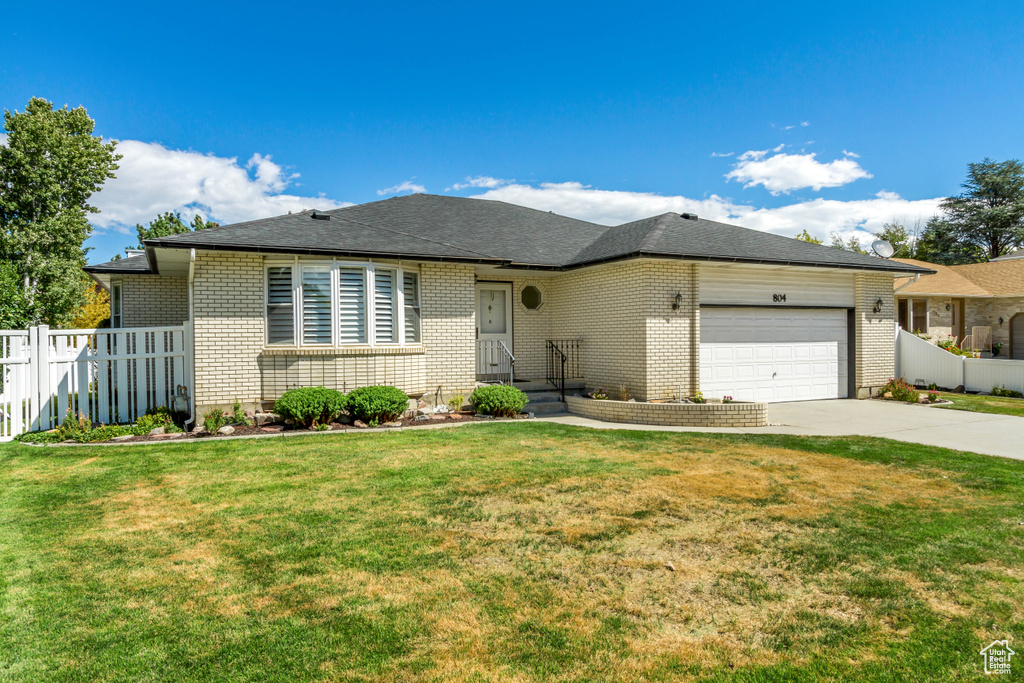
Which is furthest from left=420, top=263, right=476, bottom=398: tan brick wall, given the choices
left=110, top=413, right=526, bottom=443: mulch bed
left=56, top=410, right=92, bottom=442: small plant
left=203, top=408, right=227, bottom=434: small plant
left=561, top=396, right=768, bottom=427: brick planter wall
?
left=56, top=410, right=92, bottom=442: small plant

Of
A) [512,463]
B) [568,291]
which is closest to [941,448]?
[512,463]

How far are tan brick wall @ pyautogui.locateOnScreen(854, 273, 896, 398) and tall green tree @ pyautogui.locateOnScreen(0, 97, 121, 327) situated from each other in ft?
83.6

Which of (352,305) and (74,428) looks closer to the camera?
(74,428)

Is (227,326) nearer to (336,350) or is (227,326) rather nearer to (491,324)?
(336,350)

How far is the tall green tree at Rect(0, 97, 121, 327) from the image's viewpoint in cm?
2097

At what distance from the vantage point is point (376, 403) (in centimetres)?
1006

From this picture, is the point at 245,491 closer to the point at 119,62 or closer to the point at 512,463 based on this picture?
the point at 512,463

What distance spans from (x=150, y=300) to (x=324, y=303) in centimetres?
714

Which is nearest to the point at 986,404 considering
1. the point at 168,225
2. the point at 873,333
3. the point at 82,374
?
the point at 873,333

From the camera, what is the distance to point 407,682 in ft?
8.73

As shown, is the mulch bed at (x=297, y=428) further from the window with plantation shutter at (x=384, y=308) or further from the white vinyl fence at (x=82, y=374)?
the window with plantation shutter at (x=384, y=308)

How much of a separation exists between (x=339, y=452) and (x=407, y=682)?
5683mm

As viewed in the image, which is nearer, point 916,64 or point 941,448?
point 941,448

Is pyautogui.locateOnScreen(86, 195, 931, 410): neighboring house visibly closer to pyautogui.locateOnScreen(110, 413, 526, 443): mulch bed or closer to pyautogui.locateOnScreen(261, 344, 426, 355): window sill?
pyautogui.locateOnScreen(261, 344, 426, 355): window sill
